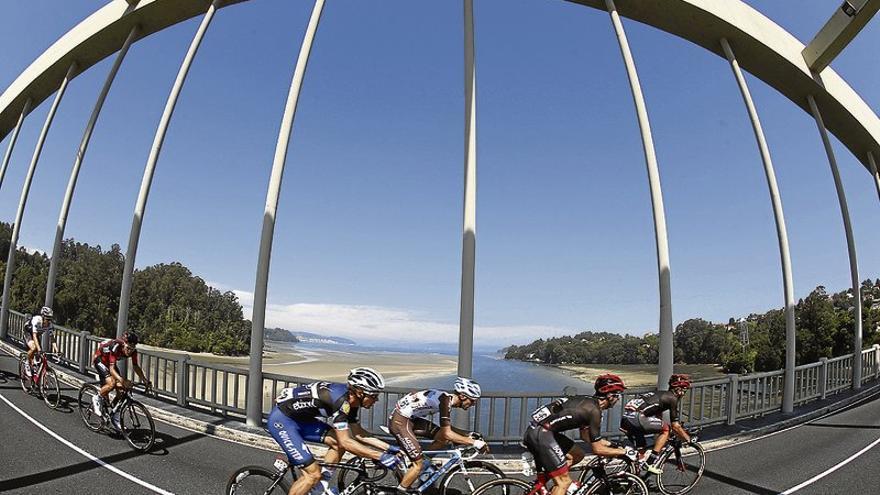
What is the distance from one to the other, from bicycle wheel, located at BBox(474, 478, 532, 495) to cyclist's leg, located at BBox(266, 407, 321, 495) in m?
1.60

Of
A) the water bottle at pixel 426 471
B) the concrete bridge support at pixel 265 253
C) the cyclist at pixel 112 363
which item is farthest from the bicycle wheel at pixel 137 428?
the water bottle at pixel 426 471

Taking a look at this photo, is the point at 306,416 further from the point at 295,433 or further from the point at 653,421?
the point at 653,421

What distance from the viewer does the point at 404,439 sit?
174 inches

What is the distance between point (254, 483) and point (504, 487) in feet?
8.45

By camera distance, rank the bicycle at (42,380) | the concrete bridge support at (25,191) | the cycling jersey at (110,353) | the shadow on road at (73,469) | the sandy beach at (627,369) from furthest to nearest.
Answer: the sandy beach at (627,369), the concrete bridge support at (25,191), the bicycle at (42,380), the cycling jersey at (110,353), the shadow on road at (73,469)

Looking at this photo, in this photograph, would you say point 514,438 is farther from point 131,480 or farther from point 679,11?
point 679,11

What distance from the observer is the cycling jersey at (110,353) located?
678 cm

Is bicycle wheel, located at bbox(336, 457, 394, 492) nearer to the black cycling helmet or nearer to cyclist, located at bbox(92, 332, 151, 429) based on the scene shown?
cyclist, located at bbox(92, 332, 151, 429)

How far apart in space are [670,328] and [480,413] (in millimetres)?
3958

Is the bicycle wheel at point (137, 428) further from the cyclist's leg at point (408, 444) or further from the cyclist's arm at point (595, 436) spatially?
the cyclist's arm at point (595, 436)

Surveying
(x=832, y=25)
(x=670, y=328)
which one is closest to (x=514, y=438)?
(x=670, y=328)

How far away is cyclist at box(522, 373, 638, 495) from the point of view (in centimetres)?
423

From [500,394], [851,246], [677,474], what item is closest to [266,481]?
[500,394]

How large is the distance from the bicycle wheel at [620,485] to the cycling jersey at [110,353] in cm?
697
